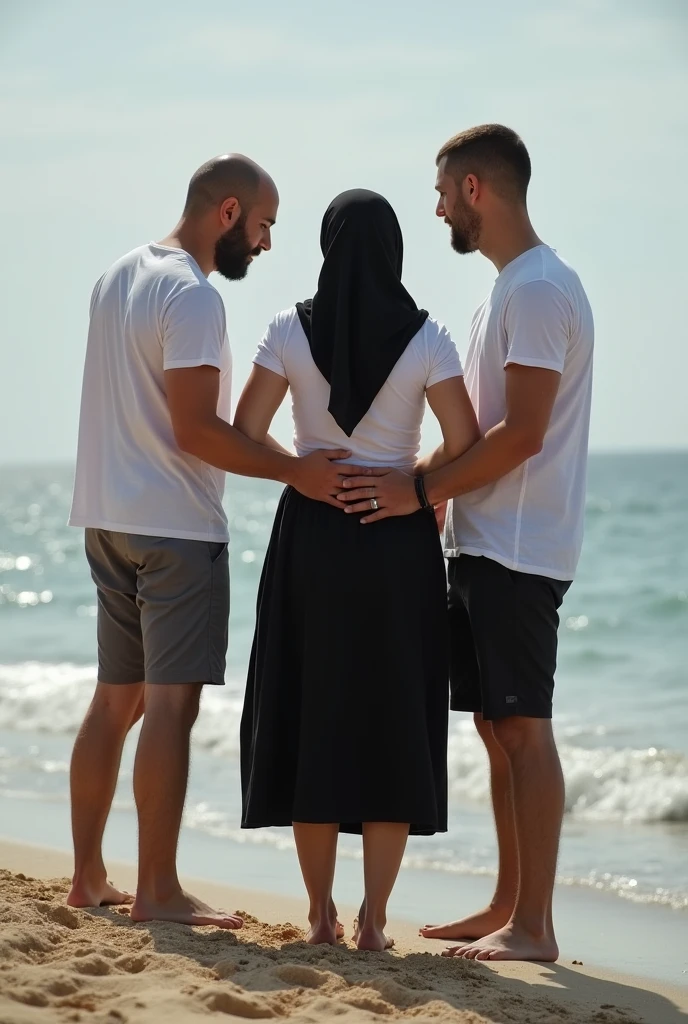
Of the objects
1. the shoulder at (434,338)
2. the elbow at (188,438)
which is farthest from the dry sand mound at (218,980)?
the shoulder at (434,338)

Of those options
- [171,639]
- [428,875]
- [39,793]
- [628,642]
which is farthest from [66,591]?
[171,639]

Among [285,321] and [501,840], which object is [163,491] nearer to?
[285,321]

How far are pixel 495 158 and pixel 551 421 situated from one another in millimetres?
762

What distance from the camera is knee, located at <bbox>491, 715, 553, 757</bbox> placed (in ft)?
10.2

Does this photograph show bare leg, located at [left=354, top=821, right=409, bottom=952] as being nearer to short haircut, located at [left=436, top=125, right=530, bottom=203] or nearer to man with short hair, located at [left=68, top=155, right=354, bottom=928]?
man with short hair, located at [left=68, top=155, right=354, bottom=928]

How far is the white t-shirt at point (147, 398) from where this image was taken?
311 cm

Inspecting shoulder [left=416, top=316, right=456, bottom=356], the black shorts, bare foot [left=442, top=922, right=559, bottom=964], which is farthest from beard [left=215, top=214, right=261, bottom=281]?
bare foot [left=442, top=922, right=559, bottom=964]

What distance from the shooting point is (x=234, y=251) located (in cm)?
336

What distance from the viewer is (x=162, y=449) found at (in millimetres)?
3191

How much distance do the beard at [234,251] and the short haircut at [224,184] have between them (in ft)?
0.23

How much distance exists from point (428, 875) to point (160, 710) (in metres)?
1.83

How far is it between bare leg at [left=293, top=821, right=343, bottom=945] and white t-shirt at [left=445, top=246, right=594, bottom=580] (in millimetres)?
844

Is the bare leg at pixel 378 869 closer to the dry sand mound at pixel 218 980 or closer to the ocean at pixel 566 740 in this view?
the dry sand mound at pixel 218 980

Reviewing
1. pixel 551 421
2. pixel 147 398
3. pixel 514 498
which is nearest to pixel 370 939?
pixel 514 498
